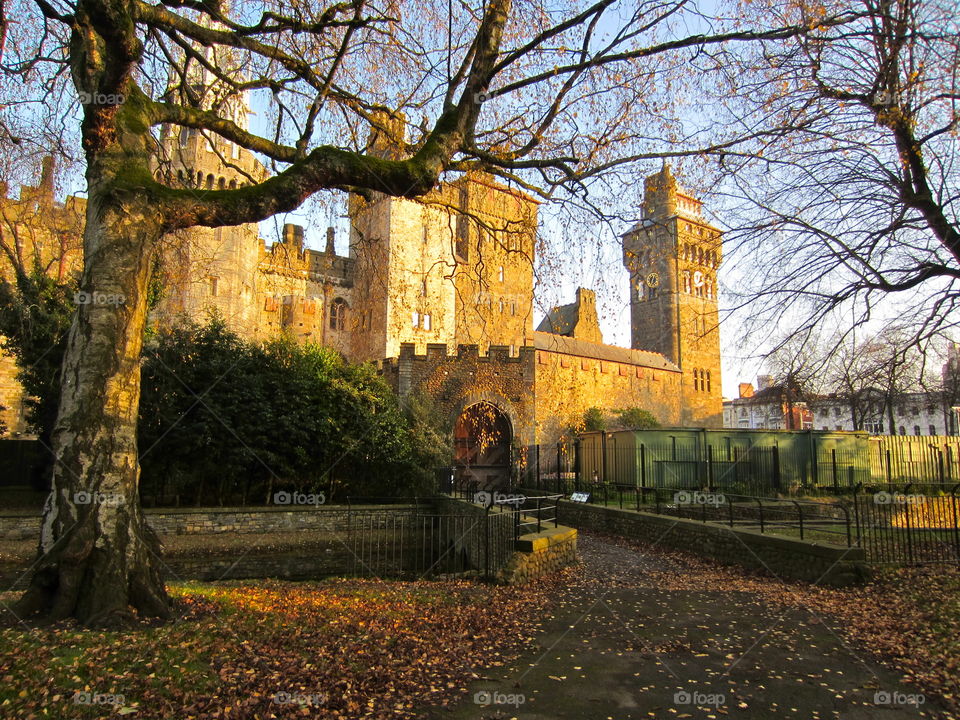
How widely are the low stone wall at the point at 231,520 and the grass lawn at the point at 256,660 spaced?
594 cm

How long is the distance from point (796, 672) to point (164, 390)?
12.5 metres

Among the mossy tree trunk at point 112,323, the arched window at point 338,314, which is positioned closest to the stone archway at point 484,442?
the arched window at point 338,314

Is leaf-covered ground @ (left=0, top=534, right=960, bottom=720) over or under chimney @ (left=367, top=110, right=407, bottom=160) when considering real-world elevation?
under

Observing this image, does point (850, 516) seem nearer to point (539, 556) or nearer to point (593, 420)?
point (539, 556)

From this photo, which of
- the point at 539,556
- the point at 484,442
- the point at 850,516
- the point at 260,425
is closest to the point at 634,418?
the point at 484,442

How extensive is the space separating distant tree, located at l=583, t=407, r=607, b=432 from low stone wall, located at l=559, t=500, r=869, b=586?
51.0 ft

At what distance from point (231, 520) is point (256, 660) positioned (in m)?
8.56

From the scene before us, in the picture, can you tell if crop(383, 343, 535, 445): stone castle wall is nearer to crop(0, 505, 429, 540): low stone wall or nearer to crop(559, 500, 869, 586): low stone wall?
crop(0, 505, 429, 540): low stone wall

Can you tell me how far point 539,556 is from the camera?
28.4 feet

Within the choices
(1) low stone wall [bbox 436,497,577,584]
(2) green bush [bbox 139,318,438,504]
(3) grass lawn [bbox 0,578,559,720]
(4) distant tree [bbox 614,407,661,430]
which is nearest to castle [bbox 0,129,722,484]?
(4) distant tree [bbox 614,407,661,430]

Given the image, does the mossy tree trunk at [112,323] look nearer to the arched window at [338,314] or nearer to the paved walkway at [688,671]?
the paved walkway at [688,671]

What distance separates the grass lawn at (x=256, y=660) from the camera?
365 centimetres

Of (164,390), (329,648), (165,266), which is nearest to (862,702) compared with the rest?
(329,648)

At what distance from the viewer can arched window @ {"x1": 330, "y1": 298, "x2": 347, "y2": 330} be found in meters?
38.8
